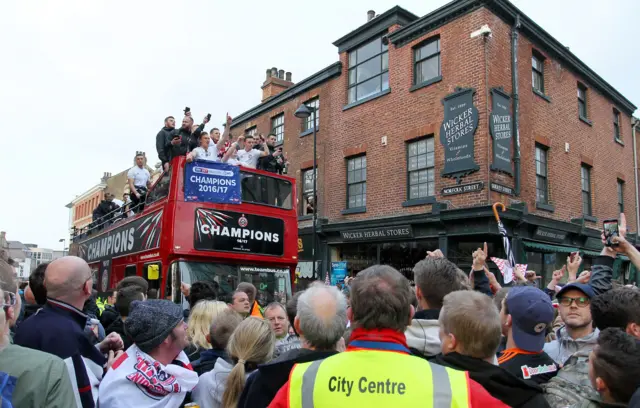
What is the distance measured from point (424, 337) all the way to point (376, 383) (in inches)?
40.5

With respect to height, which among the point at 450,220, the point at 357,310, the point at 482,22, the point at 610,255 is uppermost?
the point at 482,22

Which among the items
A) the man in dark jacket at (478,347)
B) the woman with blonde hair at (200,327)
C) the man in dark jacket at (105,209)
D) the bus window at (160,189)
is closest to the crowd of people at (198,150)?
the bus window at (160,189)

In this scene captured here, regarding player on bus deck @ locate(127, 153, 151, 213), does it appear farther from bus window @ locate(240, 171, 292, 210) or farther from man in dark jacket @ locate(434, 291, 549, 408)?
man in dark jacket @ locate(434, 291, 549, 408)

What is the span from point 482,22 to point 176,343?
40.5ft

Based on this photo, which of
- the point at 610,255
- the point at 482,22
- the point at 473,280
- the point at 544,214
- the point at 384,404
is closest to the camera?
the point at 384,404

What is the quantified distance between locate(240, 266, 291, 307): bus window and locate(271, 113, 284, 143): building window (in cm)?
1006

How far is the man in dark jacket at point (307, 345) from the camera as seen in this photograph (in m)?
2.48

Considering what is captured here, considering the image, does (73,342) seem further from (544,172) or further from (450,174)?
(544,172)

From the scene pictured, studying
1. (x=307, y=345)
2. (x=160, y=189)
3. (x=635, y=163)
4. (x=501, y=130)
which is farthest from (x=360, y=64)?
(x=307, y=345)

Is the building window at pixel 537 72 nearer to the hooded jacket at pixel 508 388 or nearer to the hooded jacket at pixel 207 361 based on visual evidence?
the hooded jacket at pixel 207 361

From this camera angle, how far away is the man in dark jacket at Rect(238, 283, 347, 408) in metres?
2.48

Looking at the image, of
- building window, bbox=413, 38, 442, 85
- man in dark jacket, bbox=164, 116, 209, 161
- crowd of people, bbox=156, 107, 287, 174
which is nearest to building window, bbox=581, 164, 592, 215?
building window, bbox=413, 38, 442, 85

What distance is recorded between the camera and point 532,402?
2.19 meters


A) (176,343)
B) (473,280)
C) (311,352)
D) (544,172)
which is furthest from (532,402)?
(544,172)
